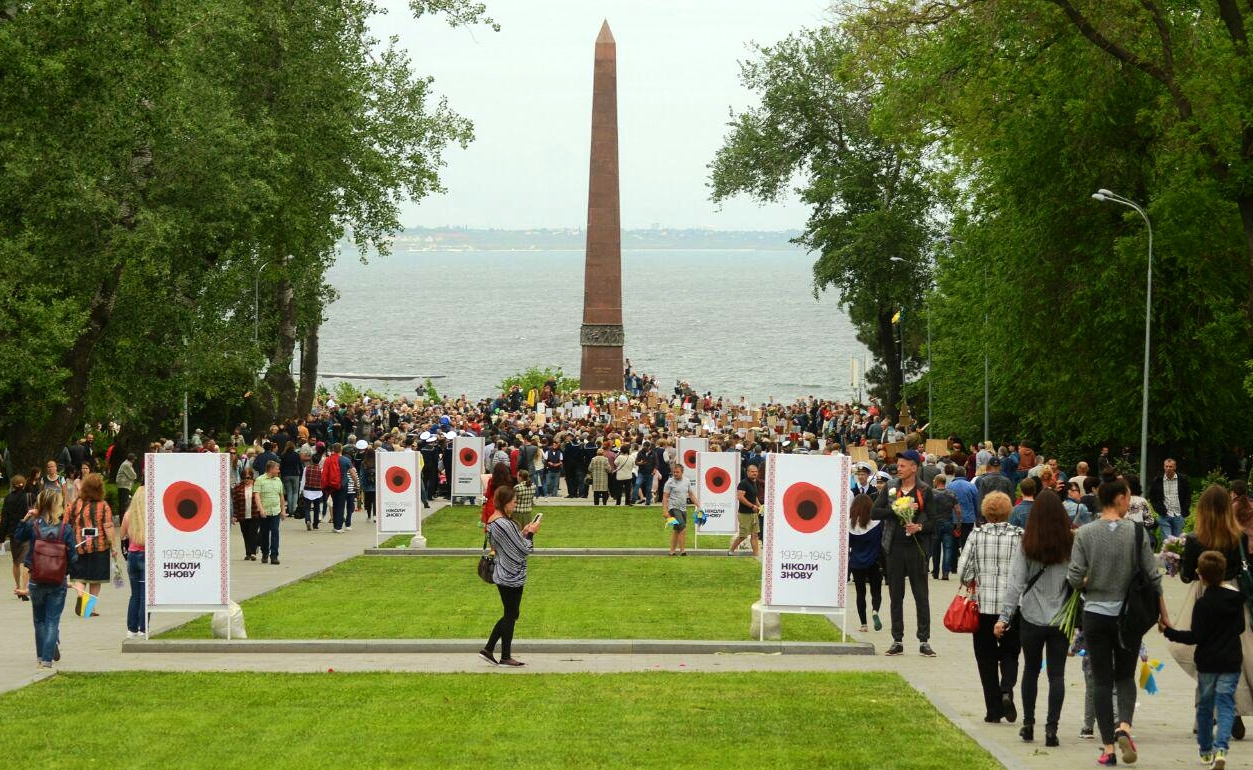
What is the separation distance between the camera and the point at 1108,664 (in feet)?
36.0

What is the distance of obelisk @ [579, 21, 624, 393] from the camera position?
5938cm

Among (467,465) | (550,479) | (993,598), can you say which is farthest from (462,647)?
(550,479)

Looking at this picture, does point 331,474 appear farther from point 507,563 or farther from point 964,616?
point 964,616

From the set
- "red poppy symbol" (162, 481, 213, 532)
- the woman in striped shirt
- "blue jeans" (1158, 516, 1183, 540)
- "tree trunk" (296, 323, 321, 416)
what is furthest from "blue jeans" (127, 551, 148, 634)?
"tree trunk" (296, 323, 321, 416)

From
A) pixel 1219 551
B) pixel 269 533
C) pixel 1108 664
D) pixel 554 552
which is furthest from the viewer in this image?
pixel 554 552

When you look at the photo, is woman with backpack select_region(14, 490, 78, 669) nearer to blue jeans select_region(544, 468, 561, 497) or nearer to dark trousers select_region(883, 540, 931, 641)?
dark trousers select_region(883, 540, 931, 641)

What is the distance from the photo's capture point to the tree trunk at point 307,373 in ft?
177

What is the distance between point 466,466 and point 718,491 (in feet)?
31.2

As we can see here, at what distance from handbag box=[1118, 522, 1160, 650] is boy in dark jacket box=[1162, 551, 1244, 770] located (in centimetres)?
15

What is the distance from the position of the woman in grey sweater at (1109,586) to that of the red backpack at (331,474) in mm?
21683

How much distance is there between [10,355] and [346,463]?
264 inches

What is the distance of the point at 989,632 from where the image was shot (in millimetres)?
12328

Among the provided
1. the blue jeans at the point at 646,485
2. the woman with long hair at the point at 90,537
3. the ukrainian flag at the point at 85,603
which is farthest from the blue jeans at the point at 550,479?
the ukrainian flag at the point at 85,603

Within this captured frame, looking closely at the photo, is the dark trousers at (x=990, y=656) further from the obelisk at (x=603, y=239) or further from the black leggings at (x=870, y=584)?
the obelisk at (x=603, y=239)
